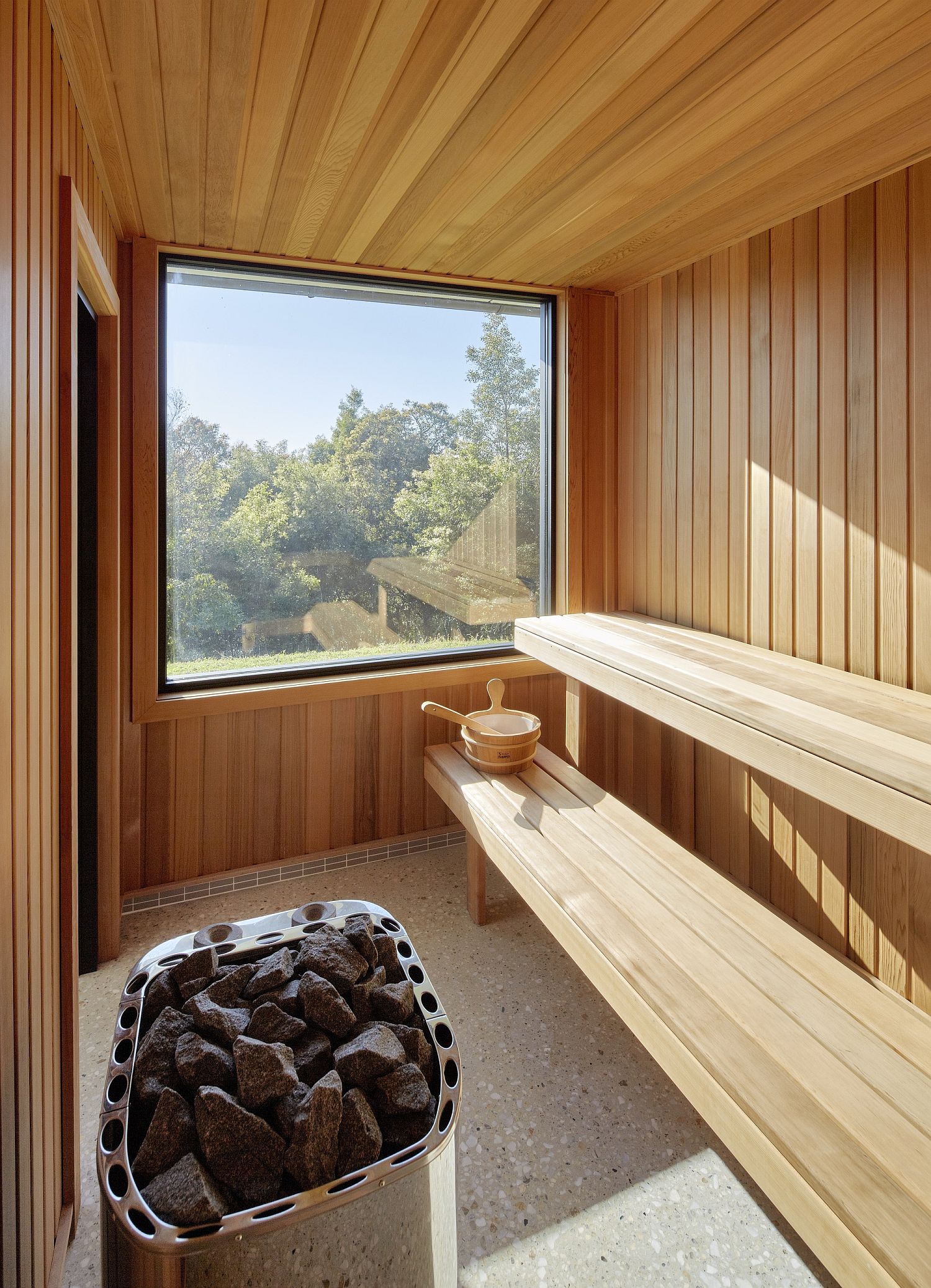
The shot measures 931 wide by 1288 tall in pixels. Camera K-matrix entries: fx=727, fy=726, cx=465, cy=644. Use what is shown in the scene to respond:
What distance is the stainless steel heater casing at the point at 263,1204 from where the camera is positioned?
93 centimetres

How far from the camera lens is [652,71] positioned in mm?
1444

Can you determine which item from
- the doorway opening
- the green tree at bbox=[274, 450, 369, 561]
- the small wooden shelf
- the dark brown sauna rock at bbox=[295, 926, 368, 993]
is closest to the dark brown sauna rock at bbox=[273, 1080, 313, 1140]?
the dark brown sauna rock at bbox=[295, 926, 368, 993]

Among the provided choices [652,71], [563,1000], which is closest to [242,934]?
[563,1000]

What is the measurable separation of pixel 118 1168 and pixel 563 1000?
1341 mm

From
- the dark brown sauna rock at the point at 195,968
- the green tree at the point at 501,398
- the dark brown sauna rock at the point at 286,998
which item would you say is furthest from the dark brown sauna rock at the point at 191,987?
the green tree at the point at 501,398

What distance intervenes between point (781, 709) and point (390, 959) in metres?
0.99

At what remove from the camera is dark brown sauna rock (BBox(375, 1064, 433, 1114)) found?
112cm

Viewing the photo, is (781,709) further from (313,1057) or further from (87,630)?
(87,630)

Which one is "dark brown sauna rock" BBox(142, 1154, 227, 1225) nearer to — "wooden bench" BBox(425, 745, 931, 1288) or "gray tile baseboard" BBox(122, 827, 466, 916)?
"wooden bench" BBox(425, 745, 931, 1288)

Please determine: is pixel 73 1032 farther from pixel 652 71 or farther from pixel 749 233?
pixel 749 233

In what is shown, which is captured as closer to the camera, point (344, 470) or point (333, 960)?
point (333, 960)

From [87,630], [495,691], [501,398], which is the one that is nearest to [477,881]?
[495,691]

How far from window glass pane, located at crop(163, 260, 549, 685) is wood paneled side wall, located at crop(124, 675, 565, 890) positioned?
20 centimetres

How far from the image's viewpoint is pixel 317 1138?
1.04 m
